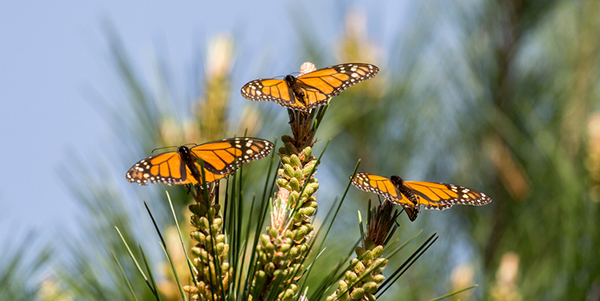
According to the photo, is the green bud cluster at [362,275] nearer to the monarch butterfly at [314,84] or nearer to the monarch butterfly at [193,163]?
the monarch butterfly at [193,163]

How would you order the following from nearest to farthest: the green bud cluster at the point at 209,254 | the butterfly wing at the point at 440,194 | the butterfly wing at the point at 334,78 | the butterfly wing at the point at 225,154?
the green bud cluster at the point at 209,254 → the butterfly wing at the point at 225,154 → the butterfly wing at the point at 440,194 → the butterfly wing at the point at 334,78

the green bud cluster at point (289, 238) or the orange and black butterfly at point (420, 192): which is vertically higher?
the orange and black butterfly at point (420, 192)

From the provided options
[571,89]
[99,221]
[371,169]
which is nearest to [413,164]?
[371,169]

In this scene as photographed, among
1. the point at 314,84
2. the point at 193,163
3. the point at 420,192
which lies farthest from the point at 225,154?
the point at 420,192

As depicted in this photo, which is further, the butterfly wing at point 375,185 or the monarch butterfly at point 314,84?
the monarch butterfly at point 314,84

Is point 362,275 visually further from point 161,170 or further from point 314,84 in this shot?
point 314,84

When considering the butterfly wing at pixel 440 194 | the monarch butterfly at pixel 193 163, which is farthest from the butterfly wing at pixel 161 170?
the butterfly wing at pixel 440 194
